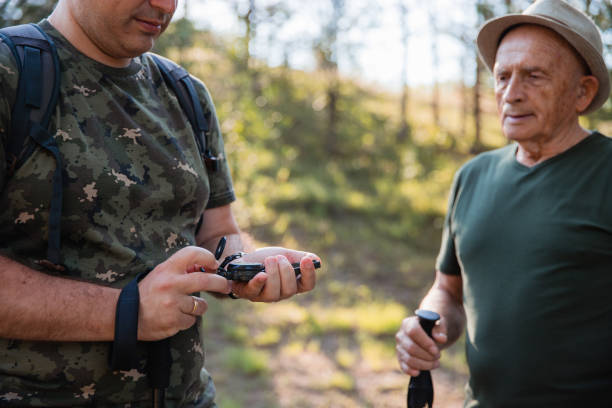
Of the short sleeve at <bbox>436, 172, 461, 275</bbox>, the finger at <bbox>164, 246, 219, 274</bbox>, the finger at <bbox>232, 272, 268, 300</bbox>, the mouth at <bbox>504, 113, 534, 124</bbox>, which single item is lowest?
the short sleeve at <bbox>436, 172, 461, 275</bbox>

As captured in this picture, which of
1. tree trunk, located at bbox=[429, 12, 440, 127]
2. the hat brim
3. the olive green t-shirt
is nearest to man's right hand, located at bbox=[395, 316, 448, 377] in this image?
the olive green t-shirt

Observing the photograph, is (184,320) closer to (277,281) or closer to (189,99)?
(277,281)

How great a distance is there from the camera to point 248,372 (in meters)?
5.75

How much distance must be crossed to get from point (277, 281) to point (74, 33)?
38.2 inches

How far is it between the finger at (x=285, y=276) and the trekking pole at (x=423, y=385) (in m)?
0.83

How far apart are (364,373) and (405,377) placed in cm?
43

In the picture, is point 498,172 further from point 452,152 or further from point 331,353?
point 452,152

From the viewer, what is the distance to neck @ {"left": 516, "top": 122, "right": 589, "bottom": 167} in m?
2.49

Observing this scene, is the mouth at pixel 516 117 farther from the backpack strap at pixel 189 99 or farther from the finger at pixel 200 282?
the finger at pixel 200 282

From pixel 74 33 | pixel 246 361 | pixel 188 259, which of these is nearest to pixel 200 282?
pixel 188 259

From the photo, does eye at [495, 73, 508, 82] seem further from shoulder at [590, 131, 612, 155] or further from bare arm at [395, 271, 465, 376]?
bare arm at [395, 271, 465, 376]

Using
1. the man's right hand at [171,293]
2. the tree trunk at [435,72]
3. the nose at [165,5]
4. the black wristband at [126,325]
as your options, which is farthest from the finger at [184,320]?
the tree trunk at [435,72]

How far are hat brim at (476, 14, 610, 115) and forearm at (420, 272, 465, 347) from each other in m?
1.04

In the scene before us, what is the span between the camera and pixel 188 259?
1.57m
